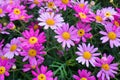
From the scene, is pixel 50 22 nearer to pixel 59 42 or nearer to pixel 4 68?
pixel 59 42

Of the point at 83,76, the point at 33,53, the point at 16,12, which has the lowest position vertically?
the point at 83,76

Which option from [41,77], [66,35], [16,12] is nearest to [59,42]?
[66,35]

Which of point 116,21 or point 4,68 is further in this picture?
point 116,21

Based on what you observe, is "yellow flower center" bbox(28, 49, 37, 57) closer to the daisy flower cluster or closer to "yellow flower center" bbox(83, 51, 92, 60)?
the daisy flower cluster

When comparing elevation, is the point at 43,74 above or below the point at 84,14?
below

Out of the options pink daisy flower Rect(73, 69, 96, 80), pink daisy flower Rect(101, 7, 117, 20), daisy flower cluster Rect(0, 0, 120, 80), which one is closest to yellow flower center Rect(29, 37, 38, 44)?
daisy flower cluster Rect(0, 0, 120, 80)

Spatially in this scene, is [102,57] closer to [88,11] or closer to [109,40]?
[109,40]

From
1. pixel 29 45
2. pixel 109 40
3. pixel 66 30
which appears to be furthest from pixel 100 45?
pixel 29 45

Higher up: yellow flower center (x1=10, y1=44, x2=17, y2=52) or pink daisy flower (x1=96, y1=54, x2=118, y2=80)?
yellow flower center (x1=10, y1=44, x2=17, y2=52)
